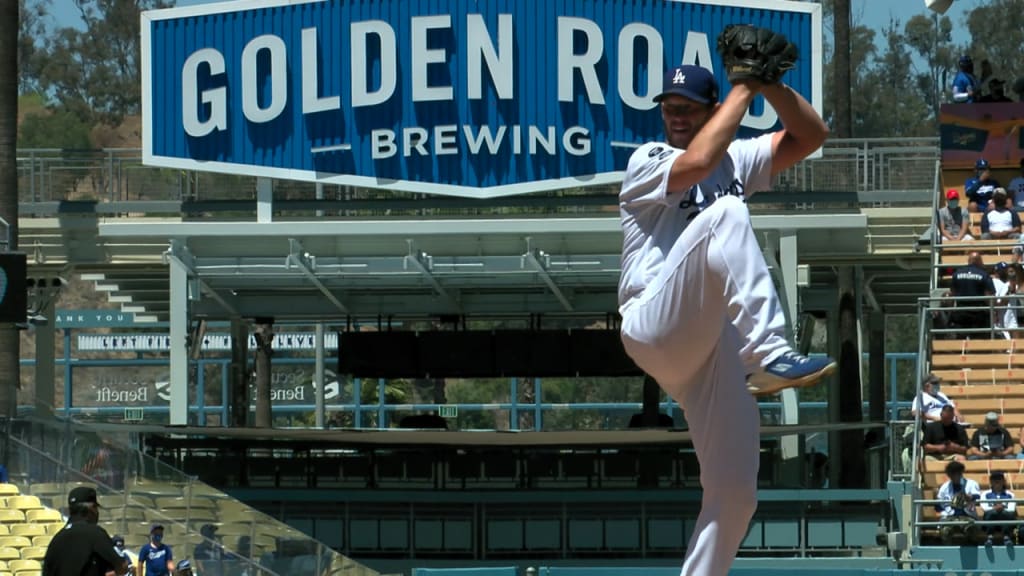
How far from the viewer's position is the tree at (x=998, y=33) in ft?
223

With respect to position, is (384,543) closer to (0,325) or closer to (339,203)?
(339,203)

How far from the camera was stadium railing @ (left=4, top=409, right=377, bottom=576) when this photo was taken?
57.4 ft

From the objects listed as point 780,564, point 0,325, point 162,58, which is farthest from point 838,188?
point 0,325

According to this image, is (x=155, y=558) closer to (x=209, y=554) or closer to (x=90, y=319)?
(x=209, y=554)

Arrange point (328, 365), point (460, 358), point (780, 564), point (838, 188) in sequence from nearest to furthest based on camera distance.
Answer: point (780, 564) → point (838, 188) → point (460, 358) → point (328, 365)

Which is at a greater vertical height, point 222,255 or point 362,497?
point 222,255

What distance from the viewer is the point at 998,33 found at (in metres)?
69.4

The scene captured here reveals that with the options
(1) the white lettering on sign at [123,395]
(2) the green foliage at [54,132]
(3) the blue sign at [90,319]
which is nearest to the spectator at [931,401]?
(3) the blue sign at [90,319]

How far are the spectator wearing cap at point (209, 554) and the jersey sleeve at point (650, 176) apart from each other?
12.3 m

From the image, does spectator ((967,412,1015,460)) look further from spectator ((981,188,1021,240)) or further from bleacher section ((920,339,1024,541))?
spectator ((981,188,1021,240))

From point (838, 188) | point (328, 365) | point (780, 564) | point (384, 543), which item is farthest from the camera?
point (328, 365)

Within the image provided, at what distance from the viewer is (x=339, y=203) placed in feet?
79.9

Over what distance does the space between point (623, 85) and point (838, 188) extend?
10.1 ft

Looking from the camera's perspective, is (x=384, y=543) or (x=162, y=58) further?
(x=162, y=58)
